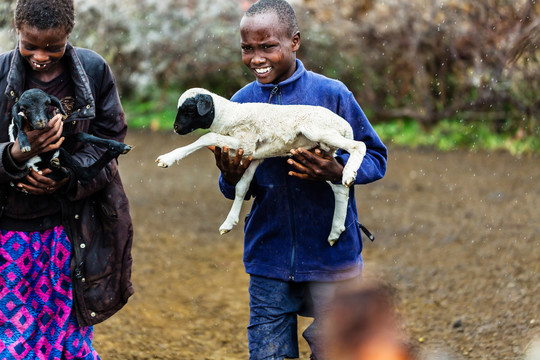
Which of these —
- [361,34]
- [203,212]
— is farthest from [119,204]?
[361,34]

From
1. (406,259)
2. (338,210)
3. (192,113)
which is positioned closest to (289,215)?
(338,210)

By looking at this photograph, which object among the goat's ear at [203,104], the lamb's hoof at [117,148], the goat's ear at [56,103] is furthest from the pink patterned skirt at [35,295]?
the goat's ear at [203,104]

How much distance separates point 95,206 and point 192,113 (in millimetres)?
946

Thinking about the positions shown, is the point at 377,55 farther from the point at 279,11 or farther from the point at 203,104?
the point at 203,104

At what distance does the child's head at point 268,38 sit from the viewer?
3289 millimetres

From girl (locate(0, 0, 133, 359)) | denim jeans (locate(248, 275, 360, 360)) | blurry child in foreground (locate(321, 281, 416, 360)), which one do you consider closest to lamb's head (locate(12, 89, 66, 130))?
girl (locate(0, 0, 133, 359))

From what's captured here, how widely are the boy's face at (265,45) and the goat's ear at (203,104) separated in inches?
15.1

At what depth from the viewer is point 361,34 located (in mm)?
14547

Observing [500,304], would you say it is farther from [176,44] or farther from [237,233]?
[176,44]

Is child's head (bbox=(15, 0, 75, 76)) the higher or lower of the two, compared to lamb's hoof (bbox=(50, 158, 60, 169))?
higher

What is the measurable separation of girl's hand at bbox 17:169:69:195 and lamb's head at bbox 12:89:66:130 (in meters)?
0.26

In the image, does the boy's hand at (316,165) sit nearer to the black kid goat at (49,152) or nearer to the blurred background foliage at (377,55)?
the black kid goat at (49,152)

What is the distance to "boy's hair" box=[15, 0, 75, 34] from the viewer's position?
3.14 metres

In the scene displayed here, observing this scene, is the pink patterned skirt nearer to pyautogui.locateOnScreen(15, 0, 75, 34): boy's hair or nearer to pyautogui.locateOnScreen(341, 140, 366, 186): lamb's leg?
pyautogui.locateOnScreen(15, 0, 75, 34): boy's hair
